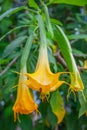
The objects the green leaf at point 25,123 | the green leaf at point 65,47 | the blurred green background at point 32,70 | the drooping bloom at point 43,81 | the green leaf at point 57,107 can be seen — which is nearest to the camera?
the drooping bloom at point 43,81

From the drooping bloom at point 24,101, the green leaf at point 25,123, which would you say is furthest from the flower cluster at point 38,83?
the green leaf at point 25,123

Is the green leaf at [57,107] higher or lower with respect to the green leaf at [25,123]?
higher

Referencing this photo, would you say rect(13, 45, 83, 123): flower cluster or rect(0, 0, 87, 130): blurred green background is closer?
rect(13, 45, 83, 123): flower cluster

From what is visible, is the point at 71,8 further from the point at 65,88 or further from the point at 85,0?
the point at 85,0

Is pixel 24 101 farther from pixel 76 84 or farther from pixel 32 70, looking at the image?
pixel 32 70

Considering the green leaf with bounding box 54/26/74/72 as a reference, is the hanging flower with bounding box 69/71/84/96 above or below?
below

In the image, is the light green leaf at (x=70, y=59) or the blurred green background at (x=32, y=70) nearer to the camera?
the light green leaf at (x=70, y=59)

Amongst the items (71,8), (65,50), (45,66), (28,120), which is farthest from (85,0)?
(71,8)

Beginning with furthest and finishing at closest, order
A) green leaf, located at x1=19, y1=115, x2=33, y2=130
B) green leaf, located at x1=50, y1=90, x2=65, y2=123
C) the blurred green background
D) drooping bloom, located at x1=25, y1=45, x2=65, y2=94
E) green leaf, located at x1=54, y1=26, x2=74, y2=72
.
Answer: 1. green leaf, located at x1=19, y1=115, x2=33, y2=130
2. the blurred green background
3. green leaf, located at x1=50, y1=90, x2=65, y2=123
4. green leaf, located at x1=54, y1=26, x2=74, y2=72
5. drooping bloom, located at x1=25, y1=45, x2=65, y2=94

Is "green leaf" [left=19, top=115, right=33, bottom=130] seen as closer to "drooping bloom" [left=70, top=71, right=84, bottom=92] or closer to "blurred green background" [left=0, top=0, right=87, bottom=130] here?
"blurred green background" [left=0, top=0, right=87, bottom=130]

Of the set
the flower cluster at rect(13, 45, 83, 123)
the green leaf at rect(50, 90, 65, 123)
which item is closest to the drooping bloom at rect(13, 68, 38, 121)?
the flower cluster at rect(13, 45, 83, 123)

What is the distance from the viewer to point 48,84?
678mm

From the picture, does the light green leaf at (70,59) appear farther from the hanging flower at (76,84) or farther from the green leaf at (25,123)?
the green leaf at (25,123)

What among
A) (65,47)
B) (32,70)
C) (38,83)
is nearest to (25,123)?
(32,70)
